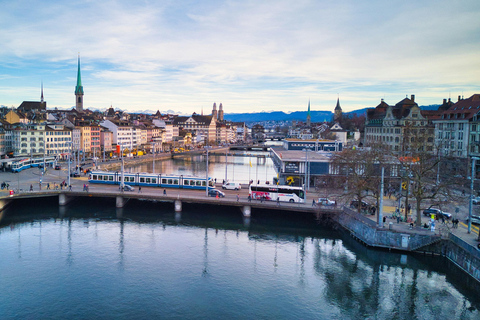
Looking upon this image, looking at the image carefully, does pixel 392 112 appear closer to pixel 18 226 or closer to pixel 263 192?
pixel 263 192

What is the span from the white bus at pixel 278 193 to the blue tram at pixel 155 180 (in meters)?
7.80

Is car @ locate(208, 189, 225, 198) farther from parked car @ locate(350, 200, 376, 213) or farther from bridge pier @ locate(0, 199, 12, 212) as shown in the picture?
bridge pier @ locate(0, 199, 12, 212)

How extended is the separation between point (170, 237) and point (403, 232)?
20093mm

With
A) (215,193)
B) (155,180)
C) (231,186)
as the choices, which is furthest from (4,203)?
(231,186)

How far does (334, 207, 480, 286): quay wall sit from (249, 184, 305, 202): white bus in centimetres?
814

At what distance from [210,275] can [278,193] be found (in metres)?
18.3

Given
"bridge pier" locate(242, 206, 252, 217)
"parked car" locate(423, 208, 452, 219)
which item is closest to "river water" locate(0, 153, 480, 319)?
"bridge pier" locate(242, 206, 252, 217)

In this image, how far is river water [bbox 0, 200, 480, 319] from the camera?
925 inches

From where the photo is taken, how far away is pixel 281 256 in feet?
107

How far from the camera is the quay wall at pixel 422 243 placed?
92.1 ft

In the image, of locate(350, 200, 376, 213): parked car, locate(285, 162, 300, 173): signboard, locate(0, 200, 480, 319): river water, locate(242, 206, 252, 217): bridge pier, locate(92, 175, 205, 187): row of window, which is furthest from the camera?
locate(285, 162, 300, 173): signboard

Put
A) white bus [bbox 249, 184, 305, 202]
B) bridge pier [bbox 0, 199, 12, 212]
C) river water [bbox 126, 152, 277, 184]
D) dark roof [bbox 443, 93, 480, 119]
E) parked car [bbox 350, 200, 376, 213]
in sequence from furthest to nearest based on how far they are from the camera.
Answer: river water [bbox 126, 152, 277, 184]
dark roof [bbox 443, 93, 480, 119]
bridge pier [bbox 0, 199, 12, 212]
white bus [bbox 249, 184, 305, 202]
parked car [bbox 350, 200, 376, 213]

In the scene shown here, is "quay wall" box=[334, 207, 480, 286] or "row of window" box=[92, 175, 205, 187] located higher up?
"row of window" box=[92, 175, 205, 187]

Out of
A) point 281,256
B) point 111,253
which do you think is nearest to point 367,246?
point 281,256
